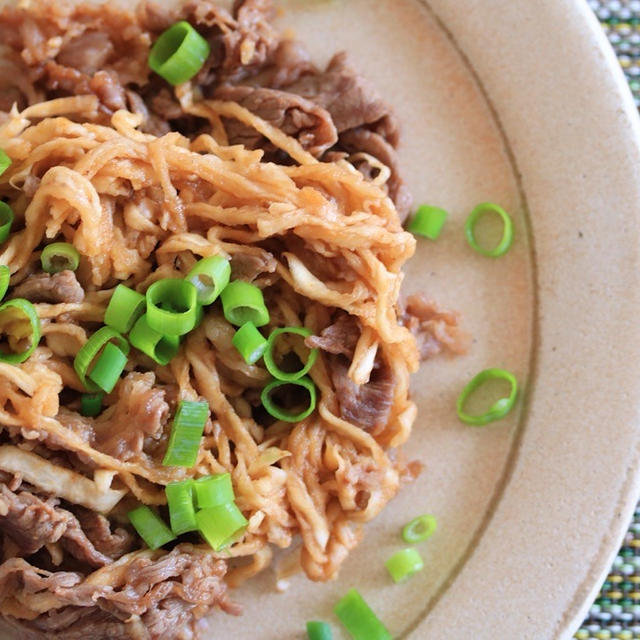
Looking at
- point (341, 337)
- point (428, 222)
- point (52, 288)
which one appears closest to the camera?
point (52, 288)

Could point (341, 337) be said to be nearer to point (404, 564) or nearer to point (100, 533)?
point (404, 564)

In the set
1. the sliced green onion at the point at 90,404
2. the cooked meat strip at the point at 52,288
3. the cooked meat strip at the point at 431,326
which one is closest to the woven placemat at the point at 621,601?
the cooked meat strip at the point at 431,326

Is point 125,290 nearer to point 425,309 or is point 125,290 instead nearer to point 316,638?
point 425,309

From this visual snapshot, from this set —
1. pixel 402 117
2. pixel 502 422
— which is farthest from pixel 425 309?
pixel 402 117

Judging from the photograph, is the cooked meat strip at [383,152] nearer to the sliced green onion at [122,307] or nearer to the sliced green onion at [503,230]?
the sliced green onion at [503,230]

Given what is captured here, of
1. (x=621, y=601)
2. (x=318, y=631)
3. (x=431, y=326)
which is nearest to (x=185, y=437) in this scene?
(x=318, y=631)
